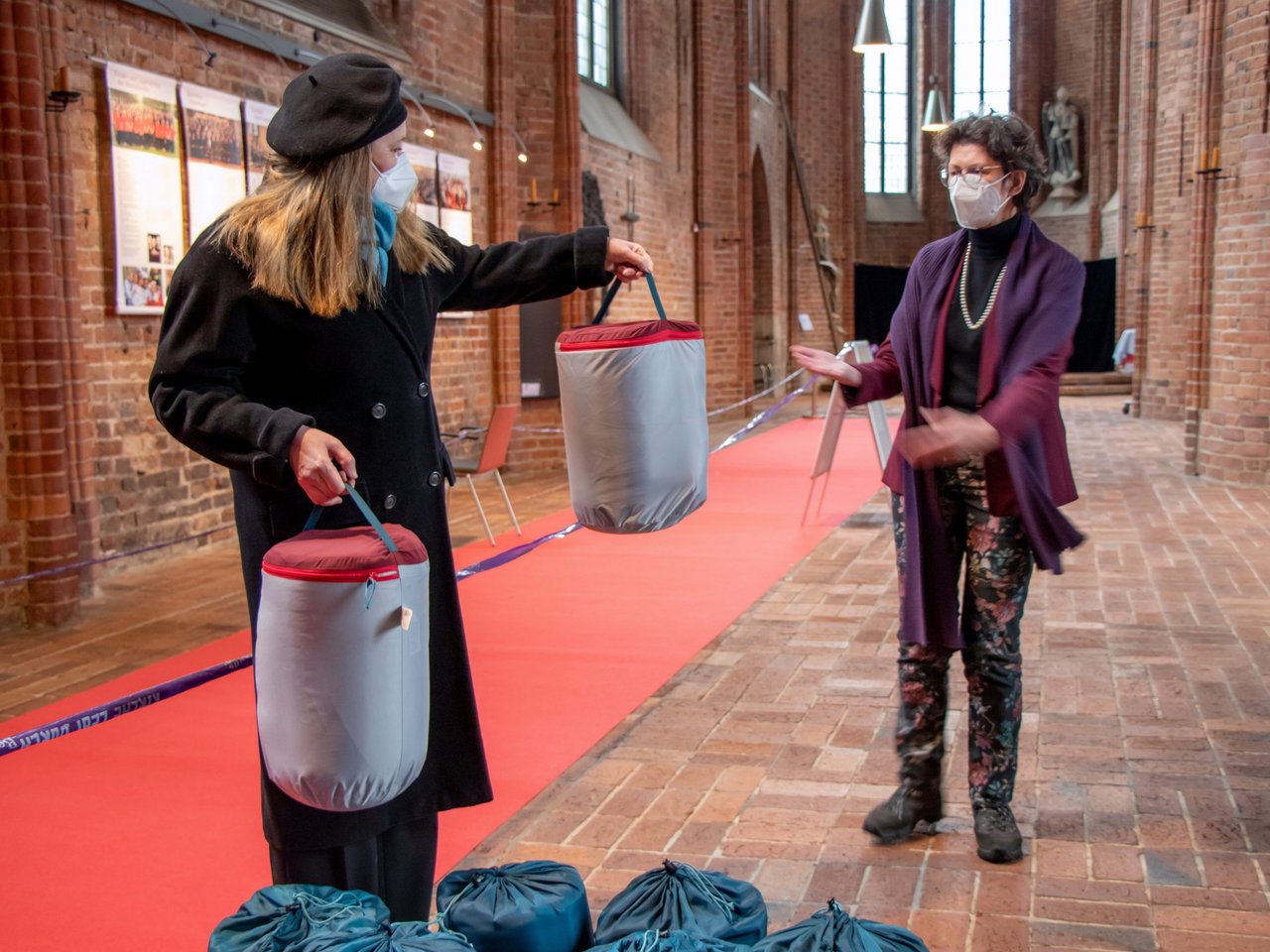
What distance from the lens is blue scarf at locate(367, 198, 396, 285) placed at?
227 cm

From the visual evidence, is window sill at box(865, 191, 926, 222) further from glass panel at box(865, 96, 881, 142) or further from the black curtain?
the black curtain

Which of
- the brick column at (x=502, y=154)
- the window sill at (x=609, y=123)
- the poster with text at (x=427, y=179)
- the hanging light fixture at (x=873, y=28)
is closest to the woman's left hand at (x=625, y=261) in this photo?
the poster with text at (x=427, y=179)

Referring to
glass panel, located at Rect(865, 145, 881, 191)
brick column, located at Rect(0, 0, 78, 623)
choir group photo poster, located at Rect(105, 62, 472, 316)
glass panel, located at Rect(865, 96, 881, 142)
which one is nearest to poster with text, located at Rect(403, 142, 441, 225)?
choir group photo poster, located at Rect(105, 62, 472, 316)

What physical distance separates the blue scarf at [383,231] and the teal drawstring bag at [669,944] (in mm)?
1160

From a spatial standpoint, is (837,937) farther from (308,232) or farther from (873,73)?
(873,73)

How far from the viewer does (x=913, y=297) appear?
10.9 ft

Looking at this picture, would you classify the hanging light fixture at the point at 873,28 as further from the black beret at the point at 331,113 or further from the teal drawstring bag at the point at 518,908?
the teal drawstring bag at the point at 518,908

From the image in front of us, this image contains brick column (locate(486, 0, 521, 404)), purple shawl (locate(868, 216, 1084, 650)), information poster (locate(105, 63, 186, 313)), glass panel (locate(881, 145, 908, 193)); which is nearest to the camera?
purple shawl (locate(868, 216, 1084, 650))

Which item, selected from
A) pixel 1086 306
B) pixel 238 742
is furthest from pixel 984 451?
→ pixel 1086 306

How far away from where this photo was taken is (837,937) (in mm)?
2082

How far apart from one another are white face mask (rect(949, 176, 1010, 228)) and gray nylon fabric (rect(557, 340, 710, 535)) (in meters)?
0.88

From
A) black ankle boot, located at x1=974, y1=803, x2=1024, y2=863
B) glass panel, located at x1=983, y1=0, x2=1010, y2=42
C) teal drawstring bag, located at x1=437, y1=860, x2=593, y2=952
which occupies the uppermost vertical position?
glass panel, located at x1=983, y1=0, x2=1010, y2=42

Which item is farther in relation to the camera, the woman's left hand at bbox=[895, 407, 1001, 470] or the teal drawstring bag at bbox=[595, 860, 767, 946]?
the woman's left hand at bbox=[895, 407, 1001, 470]

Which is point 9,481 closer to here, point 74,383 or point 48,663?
point 74,383
